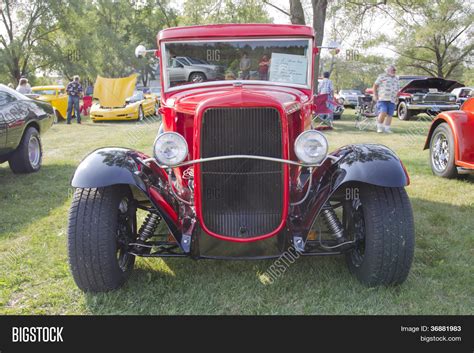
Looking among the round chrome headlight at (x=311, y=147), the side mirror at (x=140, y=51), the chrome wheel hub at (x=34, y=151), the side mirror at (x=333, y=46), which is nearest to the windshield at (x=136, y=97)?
the chrome wheel hub at (x=34, y=151)

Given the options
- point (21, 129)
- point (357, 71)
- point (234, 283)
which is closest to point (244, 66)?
point (234, 283)

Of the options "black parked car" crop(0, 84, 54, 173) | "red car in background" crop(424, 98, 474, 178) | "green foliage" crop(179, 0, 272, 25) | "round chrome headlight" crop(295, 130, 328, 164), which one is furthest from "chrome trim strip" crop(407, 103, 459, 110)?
"round chrome headlight" crop(295, 130, 328, 164)

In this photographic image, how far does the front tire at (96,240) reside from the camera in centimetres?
284

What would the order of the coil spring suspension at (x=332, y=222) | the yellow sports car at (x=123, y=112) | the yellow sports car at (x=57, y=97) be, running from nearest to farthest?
the coil spring suspension at (x=332, y=222) < the yellow sports car at (x=123, y=112) < the yellow sports car at (x=57, y=97)

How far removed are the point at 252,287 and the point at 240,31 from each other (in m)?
2.34

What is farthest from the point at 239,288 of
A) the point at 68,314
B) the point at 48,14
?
the point at 48,14

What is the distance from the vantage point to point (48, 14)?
99.0 feet

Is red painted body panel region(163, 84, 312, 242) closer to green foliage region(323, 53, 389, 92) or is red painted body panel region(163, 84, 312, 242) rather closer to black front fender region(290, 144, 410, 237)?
black front fender region(290, 144, 410, 237)

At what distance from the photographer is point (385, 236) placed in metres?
2.87

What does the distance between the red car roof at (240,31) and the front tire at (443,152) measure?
3.46 m

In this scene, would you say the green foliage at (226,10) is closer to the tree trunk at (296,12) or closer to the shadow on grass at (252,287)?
→ the tree trunk at (296,12)

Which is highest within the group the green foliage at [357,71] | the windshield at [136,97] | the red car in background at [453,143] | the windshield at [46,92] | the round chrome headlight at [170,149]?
the round chrome headlight at [170,149]
